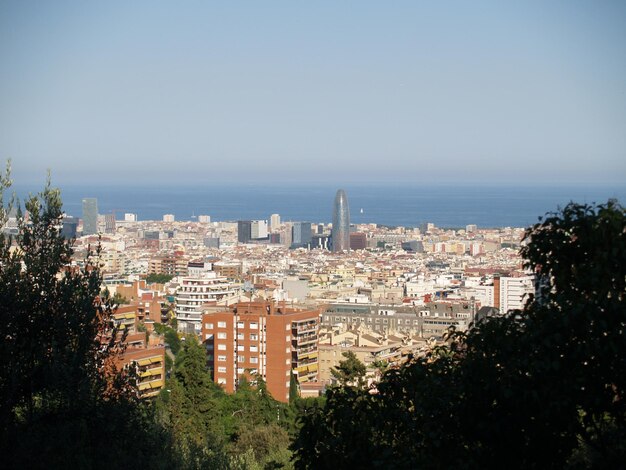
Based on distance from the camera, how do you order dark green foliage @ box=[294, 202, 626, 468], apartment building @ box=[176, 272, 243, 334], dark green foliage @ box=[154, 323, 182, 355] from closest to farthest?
dark green foliage @ box=[294, 202, 626, 468]
dark green foliage @ box=[154, 323, 182, 355]
apartment building @ box=[176, 272, 243, 334]

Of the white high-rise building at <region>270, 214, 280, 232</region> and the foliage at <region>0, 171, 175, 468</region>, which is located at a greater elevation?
the foliage at <region>0, 171, 175, 468</region>

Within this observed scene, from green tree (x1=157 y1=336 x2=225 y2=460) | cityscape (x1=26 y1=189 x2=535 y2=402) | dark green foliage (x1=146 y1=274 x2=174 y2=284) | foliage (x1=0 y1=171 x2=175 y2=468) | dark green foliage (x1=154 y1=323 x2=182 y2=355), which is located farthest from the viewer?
dark green foliage (x1=146 y1=274 x2=174 y2=284)

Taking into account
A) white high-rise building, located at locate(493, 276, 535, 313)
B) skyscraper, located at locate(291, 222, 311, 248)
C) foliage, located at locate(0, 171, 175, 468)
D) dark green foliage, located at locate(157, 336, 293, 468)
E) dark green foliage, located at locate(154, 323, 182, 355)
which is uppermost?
foliage, located at locate(0, 171, 175, 468)

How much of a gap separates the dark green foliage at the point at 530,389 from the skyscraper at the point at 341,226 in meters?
64.9

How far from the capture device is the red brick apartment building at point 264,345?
1769 centimetres

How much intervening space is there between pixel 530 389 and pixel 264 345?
50.1ft

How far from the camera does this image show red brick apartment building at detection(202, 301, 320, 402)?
17.7 m

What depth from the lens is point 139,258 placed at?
162 ft

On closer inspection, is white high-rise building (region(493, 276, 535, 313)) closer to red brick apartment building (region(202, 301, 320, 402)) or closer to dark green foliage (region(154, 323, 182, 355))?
dark green foliage (region(154, 323, 182, 355))

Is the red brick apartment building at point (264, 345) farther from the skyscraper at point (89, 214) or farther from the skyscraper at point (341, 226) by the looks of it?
Answer: the skyscraper at point (89, 214)

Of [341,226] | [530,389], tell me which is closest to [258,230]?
[341,226]

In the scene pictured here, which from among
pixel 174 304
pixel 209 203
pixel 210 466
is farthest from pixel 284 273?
pixel 209 203

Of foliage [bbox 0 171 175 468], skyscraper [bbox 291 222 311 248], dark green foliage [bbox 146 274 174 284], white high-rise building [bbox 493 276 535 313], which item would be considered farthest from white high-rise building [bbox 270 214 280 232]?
foliage [bbox 0 171 175 468]

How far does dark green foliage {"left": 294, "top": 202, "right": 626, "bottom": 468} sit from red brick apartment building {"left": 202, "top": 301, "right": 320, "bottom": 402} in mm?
14222
